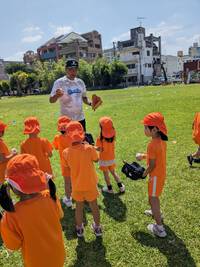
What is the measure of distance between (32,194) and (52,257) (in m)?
0.63

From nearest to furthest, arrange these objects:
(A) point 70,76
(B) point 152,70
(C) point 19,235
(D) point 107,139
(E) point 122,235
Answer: (C) point 19,235 → (E) point 122,235 → (D) point 107,139 → (A) point 70,76 → (B) point 152,70

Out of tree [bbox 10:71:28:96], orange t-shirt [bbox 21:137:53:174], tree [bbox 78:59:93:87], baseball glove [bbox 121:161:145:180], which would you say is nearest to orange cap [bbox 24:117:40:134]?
orange t-shirt [bbox 21:137:53:174]

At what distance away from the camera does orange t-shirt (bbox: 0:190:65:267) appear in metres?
2.65

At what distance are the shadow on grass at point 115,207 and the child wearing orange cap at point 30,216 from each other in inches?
88.0

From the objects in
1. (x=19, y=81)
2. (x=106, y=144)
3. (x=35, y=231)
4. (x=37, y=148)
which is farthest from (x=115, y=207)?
(x=19, y=81)

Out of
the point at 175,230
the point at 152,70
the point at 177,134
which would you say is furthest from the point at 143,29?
the point at 175,230

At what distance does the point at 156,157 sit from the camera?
413 cm

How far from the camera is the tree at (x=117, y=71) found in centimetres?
6091

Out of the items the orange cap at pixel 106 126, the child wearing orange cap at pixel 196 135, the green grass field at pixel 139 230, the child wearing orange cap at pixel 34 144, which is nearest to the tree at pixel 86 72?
the green grass field at pixel 139 230

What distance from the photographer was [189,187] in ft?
19.5

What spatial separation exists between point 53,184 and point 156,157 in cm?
170

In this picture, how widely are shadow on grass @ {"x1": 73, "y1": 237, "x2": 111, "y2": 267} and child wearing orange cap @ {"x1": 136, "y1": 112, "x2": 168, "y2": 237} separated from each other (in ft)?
2.68

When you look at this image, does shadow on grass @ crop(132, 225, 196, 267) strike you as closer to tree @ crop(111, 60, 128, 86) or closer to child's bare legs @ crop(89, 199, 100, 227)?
child's bare legs @ crop(89, 199, 100, 227)

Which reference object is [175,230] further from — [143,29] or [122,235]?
[143,29]
